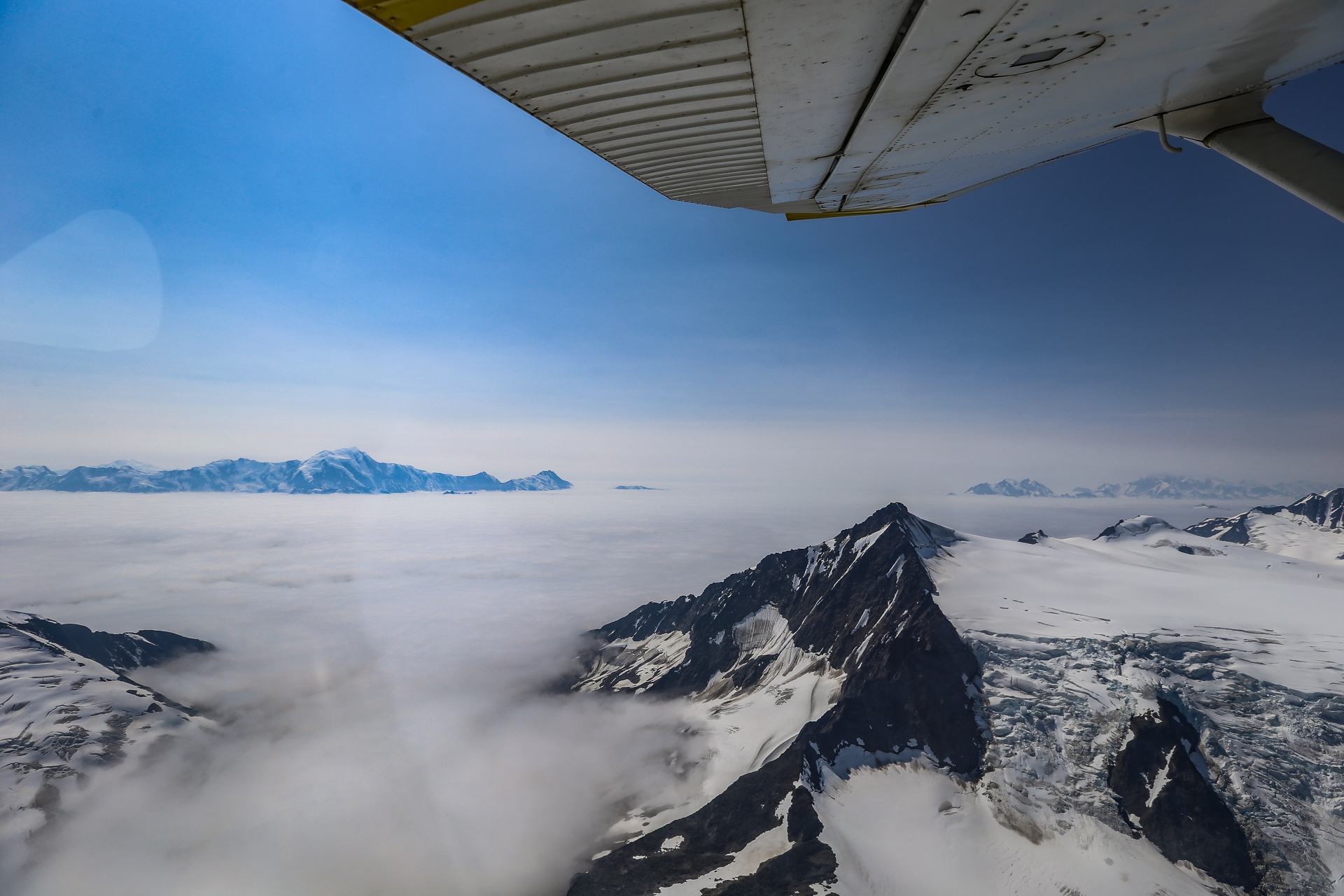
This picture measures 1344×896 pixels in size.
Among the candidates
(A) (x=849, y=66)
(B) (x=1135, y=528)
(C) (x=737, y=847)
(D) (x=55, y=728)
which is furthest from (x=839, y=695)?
(D) (x=55, y=728)

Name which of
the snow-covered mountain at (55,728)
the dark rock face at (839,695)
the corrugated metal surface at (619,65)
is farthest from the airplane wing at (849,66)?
the snow-covered mountain at (55,728)

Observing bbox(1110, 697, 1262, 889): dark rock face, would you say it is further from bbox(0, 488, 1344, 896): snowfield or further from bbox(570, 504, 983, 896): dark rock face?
bbox(570, 504, 983, 896): dark rock face

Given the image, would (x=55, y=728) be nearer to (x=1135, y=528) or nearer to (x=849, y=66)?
(x=849, y=66)

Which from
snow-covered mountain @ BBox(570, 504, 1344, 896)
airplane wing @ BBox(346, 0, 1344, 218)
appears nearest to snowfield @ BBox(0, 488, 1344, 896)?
Answer: snow-covered mountain @ BBox(570, 504, 1344, 896)

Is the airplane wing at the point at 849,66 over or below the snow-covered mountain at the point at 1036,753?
over

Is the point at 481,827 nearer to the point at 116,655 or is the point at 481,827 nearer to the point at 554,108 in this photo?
the point at 554,108

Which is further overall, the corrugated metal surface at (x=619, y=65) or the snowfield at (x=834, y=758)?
the snowfield at (x=834, y=758)

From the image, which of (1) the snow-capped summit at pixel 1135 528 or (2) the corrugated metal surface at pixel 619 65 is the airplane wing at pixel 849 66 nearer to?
(2) the corrugated metal surface at pixel 619 65
